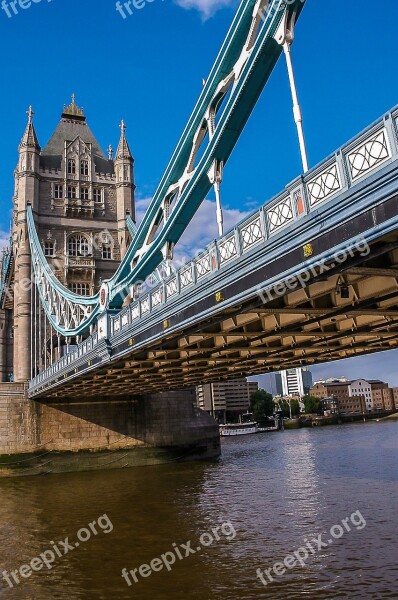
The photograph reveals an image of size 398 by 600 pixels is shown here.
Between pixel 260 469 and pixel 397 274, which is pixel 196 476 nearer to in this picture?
pixel 260 469

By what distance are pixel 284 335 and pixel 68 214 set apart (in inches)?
1297

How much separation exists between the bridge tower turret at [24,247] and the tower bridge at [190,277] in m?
0.14

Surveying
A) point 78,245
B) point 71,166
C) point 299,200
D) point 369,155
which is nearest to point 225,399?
point 71,166

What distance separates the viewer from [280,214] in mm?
8594

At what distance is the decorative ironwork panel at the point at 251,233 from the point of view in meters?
9.34

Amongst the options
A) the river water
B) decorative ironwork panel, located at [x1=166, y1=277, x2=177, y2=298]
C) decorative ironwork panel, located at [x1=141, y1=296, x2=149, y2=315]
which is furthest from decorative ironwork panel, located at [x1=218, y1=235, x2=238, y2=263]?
the river water

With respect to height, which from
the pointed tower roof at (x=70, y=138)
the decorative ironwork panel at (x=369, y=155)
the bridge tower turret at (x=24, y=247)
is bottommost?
the decorative ironwork panel at (x=369, y=155)

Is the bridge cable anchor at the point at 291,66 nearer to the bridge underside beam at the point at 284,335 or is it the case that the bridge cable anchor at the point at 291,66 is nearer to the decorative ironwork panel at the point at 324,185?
the decorative ironwork panel at the point at 324,185

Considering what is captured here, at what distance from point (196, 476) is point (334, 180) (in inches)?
836

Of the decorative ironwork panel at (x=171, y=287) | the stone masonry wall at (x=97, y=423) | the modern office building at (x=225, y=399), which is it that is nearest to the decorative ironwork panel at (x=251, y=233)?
the decorative ironwork panel at (x=171, y=287)

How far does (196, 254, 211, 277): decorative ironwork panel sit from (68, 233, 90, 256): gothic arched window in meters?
32.4

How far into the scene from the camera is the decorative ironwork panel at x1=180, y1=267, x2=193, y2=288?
491 inches

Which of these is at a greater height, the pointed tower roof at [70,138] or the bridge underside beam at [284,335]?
the pointed tower roof at [70,138]

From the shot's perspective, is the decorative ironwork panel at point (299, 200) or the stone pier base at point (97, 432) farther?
the stone pier base at point (97, 432)
